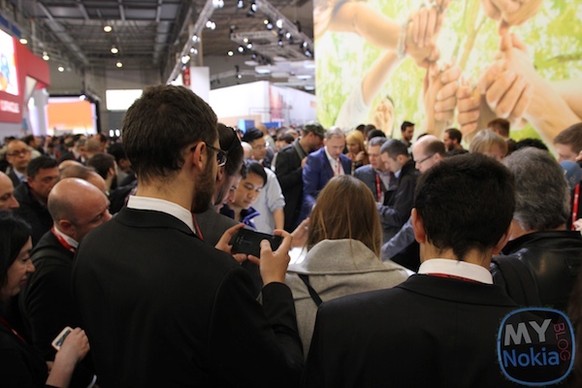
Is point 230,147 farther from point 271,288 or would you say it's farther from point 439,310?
point 439,310

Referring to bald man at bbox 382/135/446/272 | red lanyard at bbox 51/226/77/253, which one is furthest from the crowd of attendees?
bald man at bbox 382/135/446/272

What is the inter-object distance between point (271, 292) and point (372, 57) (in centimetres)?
863

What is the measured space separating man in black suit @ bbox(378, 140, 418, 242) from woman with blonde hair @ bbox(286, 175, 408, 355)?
1.56 metres

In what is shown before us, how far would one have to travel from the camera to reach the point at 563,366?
0.91m

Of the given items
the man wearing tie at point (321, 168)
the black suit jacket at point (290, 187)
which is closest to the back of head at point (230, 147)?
the man wearing tie at point (321, 168)

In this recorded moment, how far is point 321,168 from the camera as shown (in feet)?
14.8

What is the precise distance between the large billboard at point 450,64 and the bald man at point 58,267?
15.3ft

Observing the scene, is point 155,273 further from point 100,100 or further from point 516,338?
point 100,100

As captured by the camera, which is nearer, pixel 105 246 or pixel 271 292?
pixel 105 246

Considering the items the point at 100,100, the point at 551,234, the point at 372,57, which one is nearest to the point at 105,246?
the point at 551,234

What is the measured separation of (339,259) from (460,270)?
22.9 inches

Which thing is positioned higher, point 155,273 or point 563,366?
point 155,273

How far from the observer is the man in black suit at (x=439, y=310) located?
3.14ft

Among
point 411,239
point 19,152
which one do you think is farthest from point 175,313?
→ point 19,152
